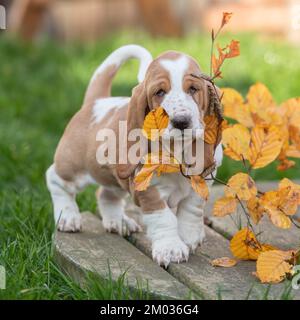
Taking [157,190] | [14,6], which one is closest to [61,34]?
[14,6]

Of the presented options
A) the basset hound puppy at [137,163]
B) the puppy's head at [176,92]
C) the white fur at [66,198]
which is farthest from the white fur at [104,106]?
the puppy's head at [176,92]

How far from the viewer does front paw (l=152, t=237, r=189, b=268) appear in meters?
2.71

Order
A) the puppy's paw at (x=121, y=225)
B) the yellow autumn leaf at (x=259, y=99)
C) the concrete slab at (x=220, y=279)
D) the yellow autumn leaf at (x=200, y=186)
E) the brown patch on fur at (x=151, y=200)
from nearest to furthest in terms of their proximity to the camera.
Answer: the concrete slab at (x=220, y=279) → the yellow autumn leaf at (x=200, y=186) → the brown patch on fur at (x=151, y=200) → the puppy's paw at (x=121, y=225) → the yellow autumn leaf at (x=259, y=99)

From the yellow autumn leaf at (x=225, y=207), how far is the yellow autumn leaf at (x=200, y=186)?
0.07 m

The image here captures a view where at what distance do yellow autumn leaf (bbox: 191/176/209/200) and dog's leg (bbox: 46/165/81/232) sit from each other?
2.27ft

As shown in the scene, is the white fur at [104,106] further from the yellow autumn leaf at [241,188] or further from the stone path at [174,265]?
the yellow autumn leaf at [241,188]

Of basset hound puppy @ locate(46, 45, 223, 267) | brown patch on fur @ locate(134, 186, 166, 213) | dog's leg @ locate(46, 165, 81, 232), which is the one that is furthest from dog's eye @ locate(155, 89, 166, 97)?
dog's leg @ locate(46, 165, 81, 232)

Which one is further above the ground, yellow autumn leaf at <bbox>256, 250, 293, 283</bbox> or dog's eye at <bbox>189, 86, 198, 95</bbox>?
dog's eye at <bbox>189, 86, 198, 95</bbox>

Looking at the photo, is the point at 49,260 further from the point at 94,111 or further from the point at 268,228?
the point at 268,228

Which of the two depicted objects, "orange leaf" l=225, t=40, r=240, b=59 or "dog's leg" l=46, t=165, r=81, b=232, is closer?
"orange leaf" l=225, t=40, r=240, b=59

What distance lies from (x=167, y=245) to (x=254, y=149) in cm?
46

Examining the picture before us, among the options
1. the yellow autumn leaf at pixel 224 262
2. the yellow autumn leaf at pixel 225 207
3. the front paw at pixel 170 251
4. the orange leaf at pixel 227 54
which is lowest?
the yellow autumn leaf at pixel 224 262

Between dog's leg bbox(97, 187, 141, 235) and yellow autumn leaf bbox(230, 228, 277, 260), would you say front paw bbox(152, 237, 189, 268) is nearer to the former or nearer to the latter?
yellow autumn leaf bbox(230, 228, 277, 260)

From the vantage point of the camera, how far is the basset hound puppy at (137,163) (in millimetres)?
2547
